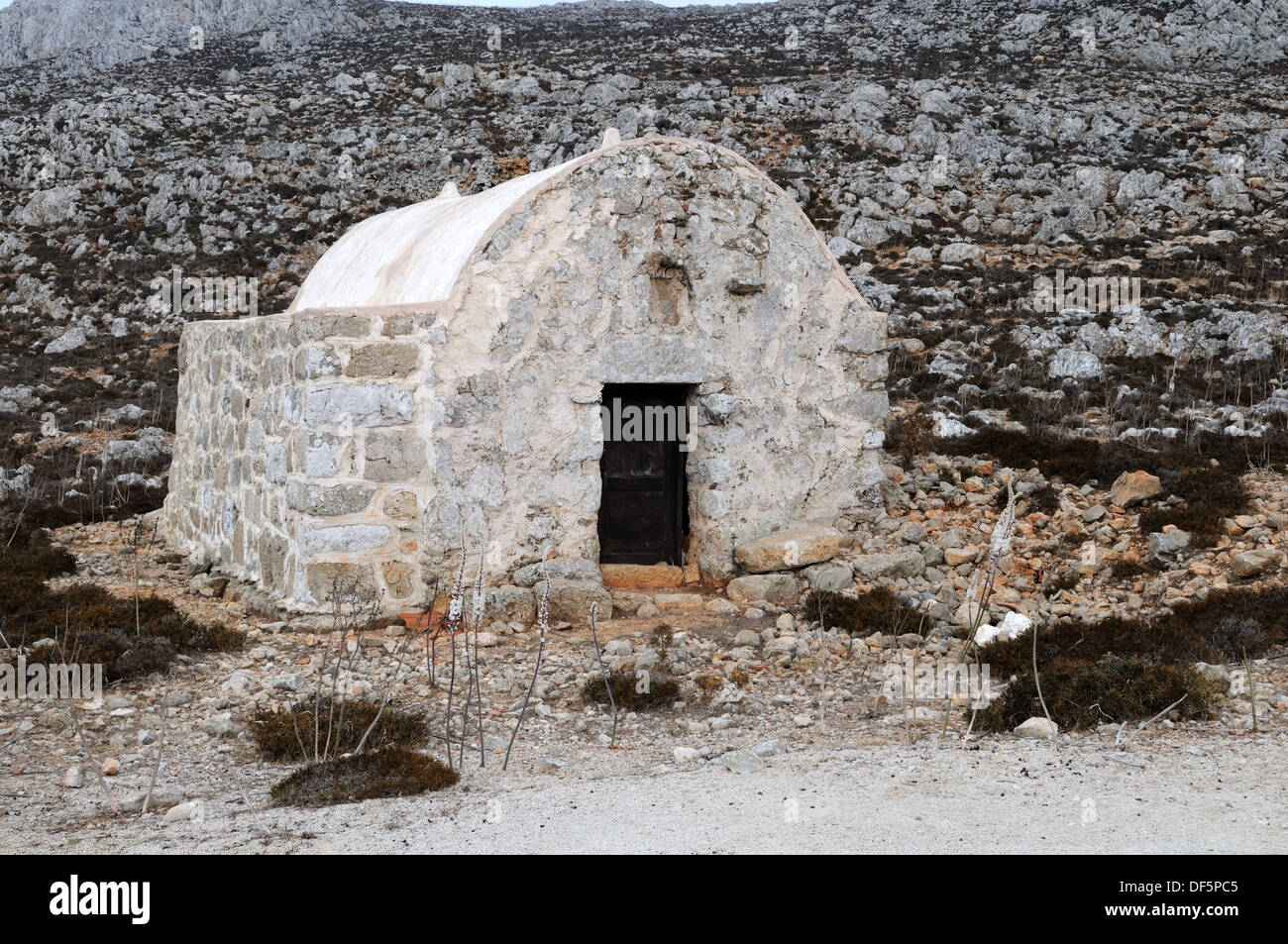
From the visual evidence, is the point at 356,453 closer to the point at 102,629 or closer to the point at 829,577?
the point at 102,629

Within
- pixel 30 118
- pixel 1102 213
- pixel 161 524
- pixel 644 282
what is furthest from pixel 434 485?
pixel 30 118

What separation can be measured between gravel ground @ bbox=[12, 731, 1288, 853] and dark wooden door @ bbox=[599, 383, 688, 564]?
383 cm

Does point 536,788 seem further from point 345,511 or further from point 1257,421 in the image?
point 1257,421

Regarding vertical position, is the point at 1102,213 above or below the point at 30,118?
below

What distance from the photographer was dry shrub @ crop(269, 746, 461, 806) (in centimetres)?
454

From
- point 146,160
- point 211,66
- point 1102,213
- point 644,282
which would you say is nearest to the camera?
point 644,282

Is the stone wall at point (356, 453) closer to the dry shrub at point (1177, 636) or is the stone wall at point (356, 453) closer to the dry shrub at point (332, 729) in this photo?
the dry shrub at point (332, 729)

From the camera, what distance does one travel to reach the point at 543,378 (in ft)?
26.0

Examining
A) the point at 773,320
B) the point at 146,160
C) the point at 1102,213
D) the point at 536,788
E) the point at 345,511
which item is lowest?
the point at 536,788

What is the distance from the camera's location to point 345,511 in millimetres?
7500

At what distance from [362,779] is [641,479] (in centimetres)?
441

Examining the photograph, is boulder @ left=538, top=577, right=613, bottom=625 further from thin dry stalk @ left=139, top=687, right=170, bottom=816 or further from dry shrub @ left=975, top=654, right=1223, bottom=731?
dry shrub @ left=975, top=654, right=1223, bottom=731

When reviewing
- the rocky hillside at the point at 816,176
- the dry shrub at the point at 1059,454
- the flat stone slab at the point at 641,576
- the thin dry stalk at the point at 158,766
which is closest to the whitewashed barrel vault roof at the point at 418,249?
the flat stone slab at the point at 641,576

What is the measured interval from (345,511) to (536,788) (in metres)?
3.46
